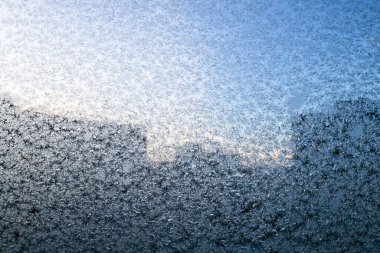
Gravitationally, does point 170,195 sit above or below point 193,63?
below

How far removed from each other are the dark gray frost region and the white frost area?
0.08m

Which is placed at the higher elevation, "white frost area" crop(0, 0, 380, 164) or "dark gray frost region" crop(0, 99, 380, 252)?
"white frost area" crop(0, 0, 380, 164)

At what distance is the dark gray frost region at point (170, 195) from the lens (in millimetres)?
1032

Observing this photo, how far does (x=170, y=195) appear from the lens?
1.05 meters

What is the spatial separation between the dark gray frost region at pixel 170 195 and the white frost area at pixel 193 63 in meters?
0.08

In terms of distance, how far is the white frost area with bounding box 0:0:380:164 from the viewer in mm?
1099

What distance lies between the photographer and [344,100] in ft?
3.70

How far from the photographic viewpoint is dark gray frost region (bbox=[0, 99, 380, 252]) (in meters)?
1.03

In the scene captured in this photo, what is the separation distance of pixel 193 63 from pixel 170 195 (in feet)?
1.77

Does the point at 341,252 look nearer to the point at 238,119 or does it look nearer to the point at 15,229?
the point at 238,119

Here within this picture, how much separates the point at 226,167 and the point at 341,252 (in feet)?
1.71

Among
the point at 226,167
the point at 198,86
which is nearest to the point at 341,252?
the point at 226,167

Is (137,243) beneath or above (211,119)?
beneath

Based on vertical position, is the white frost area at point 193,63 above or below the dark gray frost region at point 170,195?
above
